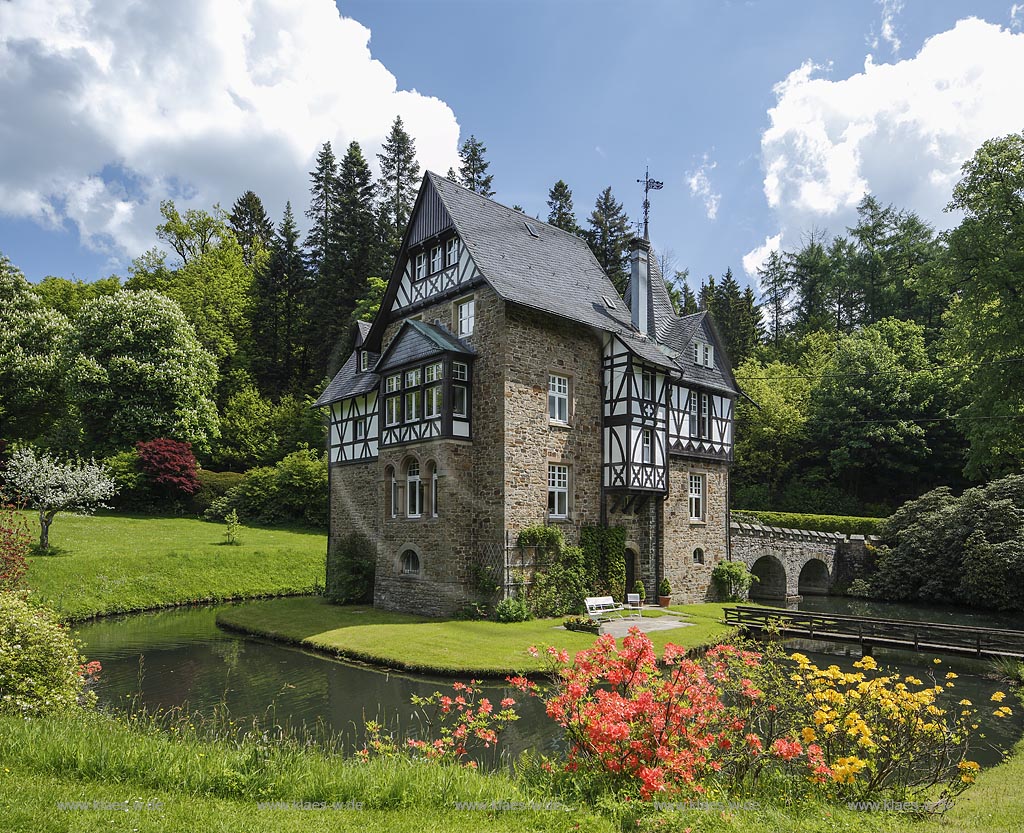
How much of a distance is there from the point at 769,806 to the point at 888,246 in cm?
5730

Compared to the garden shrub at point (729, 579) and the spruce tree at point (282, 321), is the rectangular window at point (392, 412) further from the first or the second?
the spruce tree at point (282, 321)

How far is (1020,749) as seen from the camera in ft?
31.0

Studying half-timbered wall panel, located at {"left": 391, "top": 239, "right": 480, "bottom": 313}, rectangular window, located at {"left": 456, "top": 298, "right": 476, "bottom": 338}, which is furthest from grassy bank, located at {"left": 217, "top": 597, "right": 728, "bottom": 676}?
half-timbered wall panel, located at {"left": 391, "top": 239, "right": 480, "bottom": 313}

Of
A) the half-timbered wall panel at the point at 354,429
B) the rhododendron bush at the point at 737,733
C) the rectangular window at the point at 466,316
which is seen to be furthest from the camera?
the half-timbered wall panel at the point at 354,429

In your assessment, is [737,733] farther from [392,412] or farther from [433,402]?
[392,412]

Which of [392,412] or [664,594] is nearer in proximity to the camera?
[392,412]

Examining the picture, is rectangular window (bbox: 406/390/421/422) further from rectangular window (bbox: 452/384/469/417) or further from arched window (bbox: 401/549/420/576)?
arched window (bbox: 401/549/420/576)

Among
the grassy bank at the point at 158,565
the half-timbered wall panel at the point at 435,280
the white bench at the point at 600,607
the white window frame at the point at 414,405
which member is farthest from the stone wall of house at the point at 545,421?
the grassy bank at the point at 158,565

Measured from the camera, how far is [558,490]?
21.0 meters

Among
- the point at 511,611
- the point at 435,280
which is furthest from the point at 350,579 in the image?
the point at 435,280

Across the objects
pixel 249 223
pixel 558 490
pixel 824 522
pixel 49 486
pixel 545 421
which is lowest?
pixel 824 522

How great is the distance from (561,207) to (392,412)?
1231 inches

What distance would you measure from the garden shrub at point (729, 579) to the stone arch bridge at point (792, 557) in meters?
1.37

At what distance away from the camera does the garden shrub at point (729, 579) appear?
25.7 metres
